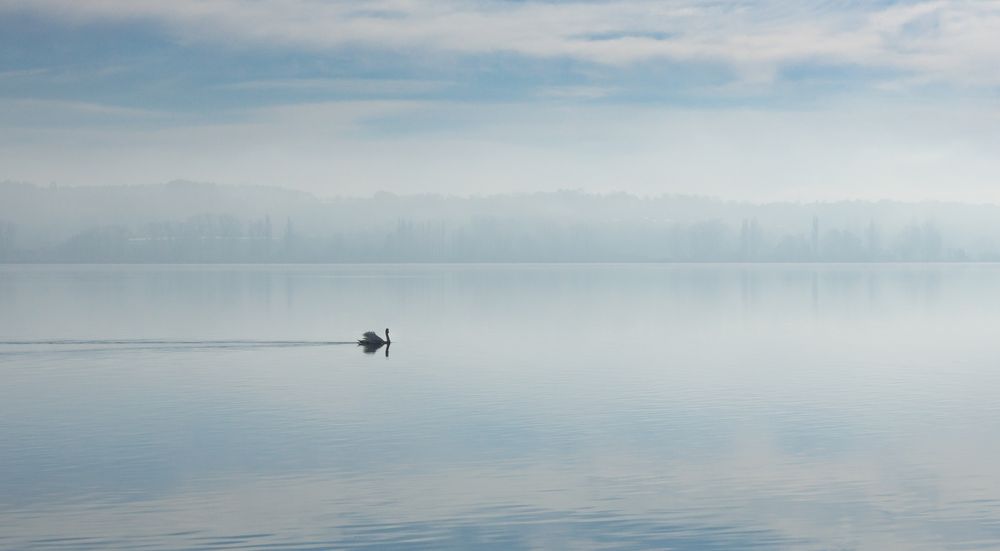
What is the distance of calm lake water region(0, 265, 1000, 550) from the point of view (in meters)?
25.3

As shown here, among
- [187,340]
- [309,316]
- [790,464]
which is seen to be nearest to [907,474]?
[790,464]

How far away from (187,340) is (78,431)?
126ft

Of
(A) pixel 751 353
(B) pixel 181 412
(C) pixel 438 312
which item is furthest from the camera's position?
(C) pixel 438 312

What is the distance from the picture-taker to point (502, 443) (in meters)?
35.4

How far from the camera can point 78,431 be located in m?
37.4

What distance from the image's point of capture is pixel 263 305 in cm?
12288

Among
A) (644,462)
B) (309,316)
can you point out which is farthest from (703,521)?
(309,316)

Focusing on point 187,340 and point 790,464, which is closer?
point 790,464

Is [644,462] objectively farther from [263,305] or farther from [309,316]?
[263,305]

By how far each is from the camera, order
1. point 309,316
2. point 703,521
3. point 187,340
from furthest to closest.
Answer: point 309,316, point 187,340, point 703,521

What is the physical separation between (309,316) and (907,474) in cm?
7884

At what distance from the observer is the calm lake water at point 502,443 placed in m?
25.3

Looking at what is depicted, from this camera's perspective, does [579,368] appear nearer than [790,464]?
No

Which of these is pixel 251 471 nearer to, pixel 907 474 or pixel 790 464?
pixel 790 464
